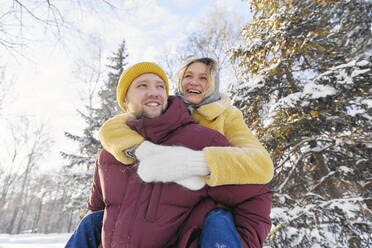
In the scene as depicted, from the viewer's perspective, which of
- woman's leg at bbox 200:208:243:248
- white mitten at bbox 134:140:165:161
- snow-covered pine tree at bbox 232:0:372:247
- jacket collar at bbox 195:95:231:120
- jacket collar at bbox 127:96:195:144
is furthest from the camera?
snow-covered pine tree at bbox 232:0:372:247

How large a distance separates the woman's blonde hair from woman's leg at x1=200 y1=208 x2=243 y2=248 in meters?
1.30

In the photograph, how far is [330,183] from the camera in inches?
170

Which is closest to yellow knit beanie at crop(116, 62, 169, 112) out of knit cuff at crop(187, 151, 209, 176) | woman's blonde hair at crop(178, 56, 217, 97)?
woman's blonde hair at crop(178, 56, 217, 97)

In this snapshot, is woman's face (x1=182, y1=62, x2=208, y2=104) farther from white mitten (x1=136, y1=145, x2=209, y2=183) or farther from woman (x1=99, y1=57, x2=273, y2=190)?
white mitten (x1=136, y1=145, x2=209, y2=183)

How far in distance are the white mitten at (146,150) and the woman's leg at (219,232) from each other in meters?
0.47

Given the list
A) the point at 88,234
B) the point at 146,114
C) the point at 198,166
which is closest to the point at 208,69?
the point at 146,114

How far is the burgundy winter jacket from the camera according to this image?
3.55 feet

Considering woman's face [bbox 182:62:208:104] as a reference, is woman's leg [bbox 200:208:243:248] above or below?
below

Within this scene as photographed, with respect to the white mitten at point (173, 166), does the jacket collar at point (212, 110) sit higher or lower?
higher

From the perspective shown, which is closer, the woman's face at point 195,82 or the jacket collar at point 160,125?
the jacket collar at point 160,125

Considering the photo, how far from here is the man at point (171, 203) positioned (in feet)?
3.55

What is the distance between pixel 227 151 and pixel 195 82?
4.09ft

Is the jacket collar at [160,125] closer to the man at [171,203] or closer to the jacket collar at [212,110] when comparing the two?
the man at [171,203]

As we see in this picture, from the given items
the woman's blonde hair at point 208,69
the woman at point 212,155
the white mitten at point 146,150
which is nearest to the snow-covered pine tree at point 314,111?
the woman's blonde hair at point 208,69
